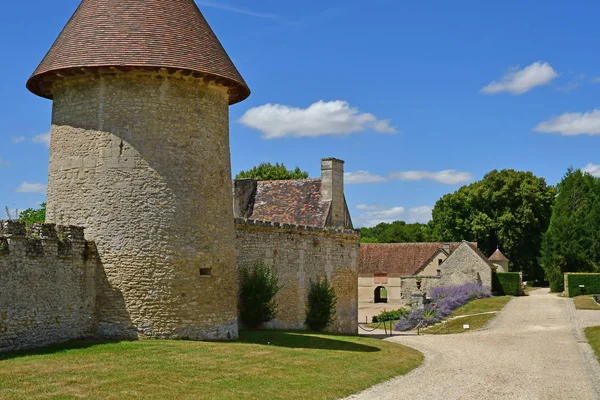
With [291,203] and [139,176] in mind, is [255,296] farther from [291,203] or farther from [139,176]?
[291,203]

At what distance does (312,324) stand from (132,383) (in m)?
14.2

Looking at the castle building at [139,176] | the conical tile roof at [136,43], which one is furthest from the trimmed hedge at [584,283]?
the conical tile roof at [136,43]

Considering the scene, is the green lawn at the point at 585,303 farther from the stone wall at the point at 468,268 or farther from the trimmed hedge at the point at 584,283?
the stone wall at the point at 468,268

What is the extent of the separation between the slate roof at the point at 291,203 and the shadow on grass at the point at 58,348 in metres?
14.6

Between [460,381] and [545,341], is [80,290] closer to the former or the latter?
[460,381]

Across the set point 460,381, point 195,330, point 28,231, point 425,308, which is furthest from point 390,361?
point 425,308

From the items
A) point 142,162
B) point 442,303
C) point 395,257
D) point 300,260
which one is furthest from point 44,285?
point 395,257

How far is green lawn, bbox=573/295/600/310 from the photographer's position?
119 ft

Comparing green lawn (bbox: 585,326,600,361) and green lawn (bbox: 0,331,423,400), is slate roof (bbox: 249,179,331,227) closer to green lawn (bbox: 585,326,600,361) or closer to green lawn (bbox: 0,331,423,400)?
green lawn (bbox: 585,326,600,361)

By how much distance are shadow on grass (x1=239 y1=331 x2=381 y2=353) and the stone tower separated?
1.45 meters

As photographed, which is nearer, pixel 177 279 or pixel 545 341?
pixel 177 279

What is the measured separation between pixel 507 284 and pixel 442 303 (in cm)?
1308

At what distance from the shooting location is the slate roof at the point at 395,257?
54.9 meters

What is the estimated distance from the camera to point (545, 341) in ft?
77.5
